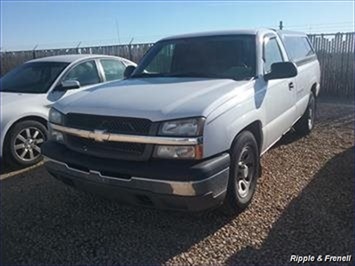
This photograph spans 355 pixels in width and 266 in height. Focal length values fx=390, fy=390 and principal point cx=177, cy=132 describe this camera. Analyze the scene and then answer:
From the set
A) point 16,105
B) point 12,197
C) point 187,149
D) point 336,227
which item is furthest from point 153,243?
point 16,105

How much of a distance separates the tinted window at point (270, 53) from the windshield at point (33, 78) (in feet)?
11.2

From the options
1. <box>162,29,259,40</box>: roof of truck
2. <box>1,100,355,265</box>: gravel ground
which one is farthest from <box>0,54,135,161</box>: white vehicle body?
<box>162,29,259,40</box>: roof of truck

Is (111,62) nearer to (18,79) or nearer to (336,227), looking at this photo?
(18,79)

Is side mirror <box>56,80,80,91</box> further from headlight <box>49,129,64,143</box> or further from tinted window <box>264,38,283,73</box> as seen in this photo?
tinted window <box>264,38,283,73</box>

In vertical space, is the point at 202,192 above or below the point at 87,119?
below

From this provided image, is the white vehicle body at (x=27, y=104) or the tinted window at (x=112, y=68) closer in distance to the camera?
the white vehicle body at (x=27, y=104)

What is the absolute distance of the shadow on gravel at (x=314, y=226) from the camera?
320cm

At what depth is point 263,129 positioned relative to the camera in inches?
168

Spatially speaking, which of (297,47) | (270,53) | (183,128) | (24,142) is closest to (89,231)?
(183,128)

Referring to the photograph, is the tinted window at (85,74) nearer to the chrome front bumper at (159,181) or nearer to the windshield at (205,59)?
the windshield at (205,59)

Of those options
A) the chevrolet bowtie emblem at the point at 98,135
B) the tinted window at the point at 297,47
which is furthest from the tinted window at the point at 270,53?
the chevrolet bowtie emblem at the point at 98,135

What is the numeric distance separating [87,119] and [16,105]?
253 centimetres

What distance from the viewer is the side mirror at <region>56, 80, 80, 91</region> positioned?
6.19 meters

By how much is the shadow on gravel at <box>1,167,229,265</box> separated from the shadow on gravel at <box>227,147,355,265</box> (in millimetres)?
532
